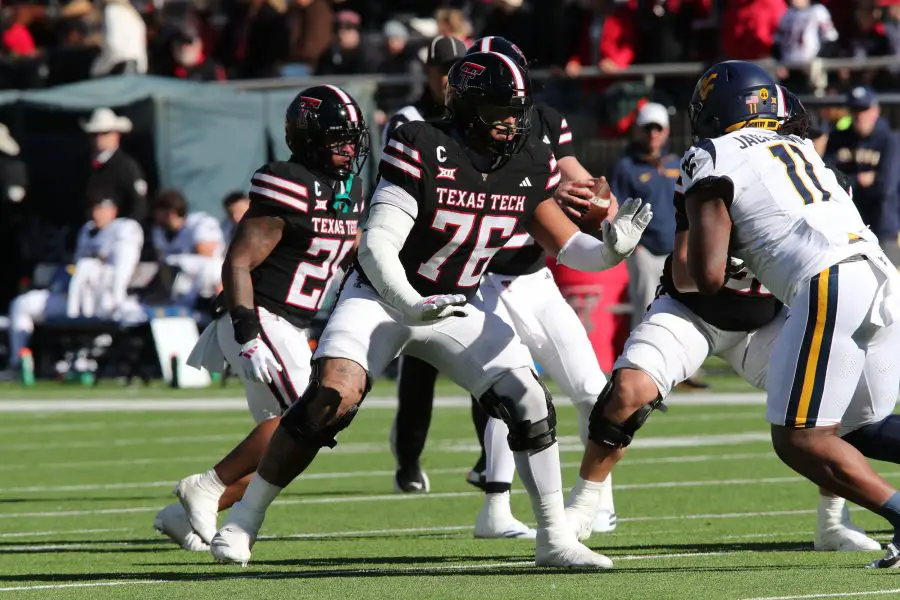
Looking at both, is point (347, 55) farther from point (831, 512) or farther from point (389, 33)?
point (831, 512)

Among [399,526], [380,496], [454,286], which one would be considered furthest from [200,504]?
→ [380,496]

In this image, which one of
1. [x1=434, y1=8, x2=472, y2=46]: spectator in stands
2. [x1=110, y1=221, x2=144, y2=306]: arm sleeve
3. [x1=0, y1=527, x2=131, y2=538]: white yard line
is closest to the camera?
[x1=0, y1=527, x2=131, y2=538]: white yard line

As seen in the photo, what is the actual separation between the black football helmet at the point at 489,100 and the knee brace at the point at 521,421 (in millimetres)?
788

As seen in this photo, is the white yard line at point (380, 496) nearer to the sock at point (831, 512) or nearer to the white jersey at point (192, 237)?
the sock at point (831, 512)

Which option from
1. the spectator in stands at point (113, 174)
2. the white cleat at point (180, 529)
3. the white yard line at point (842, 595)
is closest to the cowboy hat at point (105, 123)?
the spectator in stands at point (113, 174)

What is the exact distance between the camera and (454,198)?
20.2ft

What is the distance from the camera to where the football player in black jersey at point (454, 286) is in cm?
604

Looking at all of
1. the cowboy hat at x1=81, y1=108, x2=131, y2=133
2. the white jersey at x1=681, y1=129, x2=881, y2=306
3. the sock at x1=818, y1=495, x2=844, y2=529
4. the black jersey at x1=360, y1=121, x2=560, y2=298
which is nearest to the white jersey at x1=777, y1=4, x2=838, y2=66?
the cowboy hat at x1=81, y1=108, x2=131, y2=133

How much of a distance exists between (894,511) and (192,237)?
10981 millimetres

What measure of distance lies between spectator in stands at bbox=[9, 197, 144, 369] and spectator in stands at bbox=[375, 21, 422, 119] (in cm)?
240

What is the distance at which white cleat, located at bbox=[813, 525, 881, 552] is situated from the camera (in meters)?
6.43

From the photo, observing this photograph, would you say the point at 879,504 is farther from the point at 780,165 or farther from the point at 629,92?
the point at 629,92

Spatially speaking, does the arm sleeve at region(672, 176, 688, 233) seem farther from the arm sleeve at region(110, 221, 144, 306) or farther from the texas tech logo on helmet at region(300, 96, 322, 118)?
the arm sleeve at region(110, 221, 144, 306)

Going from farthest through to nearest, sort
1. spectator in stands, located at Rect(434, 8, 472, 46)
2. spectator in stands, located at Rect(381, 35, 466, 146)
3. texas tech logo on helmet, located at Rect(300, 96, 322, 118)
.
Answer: spectator in stands, located at Rect(434, 8, 472, 46), spectator in stands, located at Rect(381, 35, 466, 146), texas tech logo on helmet, located at Rect(300, 96, 322, 118)
